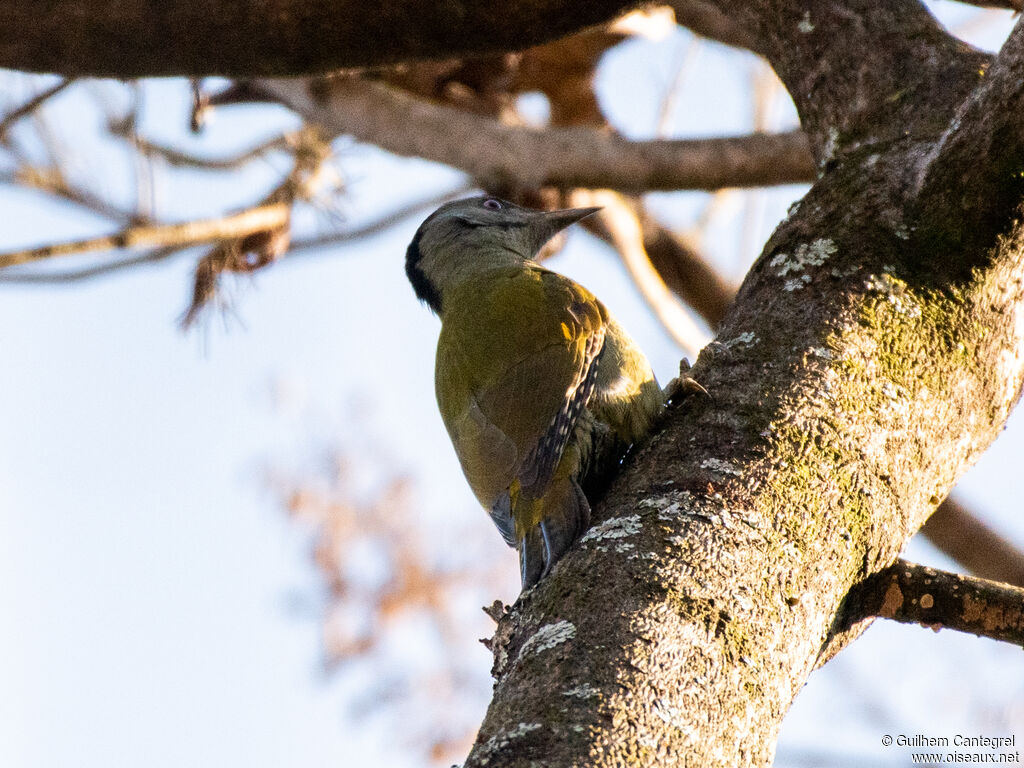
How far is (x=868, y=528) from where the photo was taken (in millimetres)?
2080

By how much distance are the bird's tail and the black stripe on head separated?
1.63 m

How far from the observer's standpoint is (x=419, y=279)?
4.59m

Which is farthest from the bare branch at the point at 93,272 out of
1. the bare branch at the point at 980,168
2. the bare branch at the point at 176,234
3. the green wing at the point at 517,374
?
the bare branch at the point at 980,168

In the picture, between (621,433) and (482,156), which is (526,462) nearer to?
(621,433)

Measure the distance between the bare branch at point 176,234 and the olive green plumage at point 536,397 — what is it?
132cm

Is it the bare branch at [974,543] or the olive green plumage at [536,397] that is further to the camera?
the bare branch at [974,543]

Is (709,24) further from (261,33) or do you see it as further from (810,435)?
(810,435)

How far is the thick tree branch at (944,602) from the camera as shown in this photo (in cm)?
217

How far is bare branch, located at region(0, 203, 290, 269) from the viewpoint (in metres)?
3.94

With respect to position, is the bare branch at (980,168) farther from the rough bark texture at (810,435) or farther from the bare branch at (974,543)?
the bare branch at (974,543)

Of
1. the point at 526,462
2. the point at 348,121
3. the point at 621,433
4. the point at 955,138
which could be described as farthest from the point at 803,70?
the point at 348,121

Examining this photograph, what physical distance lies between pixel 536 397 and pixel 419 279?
151 cm

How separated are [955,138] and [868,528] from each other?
898 mm

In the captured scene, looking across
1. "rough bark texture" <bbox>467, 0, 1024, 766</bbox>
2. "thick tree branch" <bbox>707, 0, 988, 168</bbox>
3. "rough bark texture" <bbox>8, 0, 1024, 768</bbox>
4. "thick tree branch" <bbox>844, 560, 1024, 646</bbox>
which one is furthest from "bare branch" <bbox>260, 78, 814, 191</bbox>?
"thick tree branch" <bbox>844, 560, 1024, 646</bbox>
